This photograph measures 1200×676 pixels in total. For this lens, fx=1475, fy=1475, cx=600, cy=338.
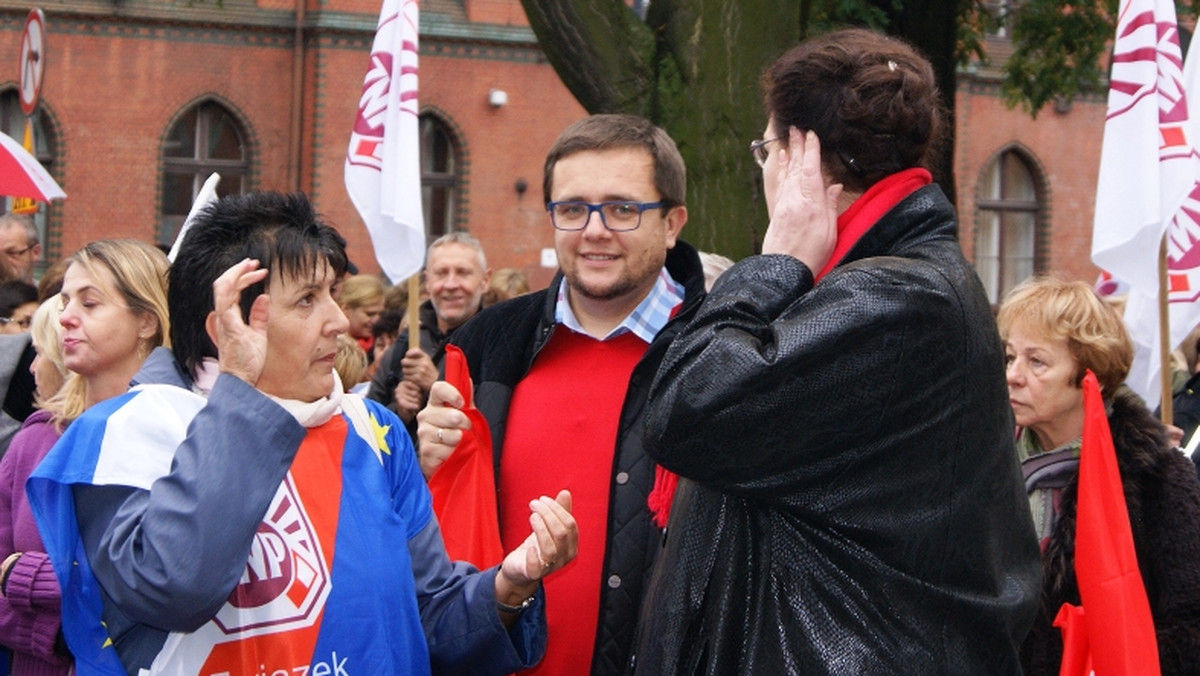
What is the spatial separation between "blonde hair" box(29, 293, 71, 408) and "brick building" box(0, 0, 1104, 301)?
1691cm

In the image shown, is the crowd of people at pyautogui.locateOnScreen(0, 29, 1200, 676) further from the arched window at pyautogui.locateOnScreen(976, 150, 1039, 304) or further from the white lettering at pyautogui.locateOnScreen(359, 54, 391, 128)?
the arched window at pyautogui.locateOnScreen(976, 150, 1039, 304)

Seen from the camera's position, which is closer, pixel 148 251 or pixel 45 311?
pixel 148 251

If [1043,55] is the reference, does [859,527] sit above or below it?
below

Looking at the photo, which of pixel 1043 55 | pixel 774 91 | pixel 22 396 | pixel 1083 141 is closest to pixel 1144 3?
pixel 774 91

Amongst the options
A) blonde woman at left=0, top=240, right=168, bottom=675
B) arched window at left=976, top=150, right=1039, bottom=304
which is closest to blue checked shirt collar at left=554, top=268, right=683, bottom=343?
blonde woman at left=0, top=240, right=168, bottom=675

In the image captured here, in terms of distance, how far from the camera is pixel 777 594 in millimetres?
2273

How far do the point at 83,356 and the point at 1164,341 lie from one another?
3.50 m

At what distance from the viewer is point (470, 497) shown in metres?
3.22

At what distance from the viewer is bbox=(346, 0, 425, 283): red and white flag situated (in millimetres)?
5531

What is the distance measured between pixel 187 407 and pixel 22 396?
2.50 meters

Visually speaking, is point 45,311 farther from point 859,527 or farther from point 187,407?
point 859,527

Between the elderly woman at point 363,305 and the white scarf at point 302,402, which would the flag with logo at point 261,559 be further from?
the elderly woman at point 363,305

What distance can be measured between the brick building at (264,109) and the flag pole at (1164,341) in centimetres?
1687

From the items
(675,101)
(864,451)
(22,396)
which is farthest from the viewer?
(675,101)
